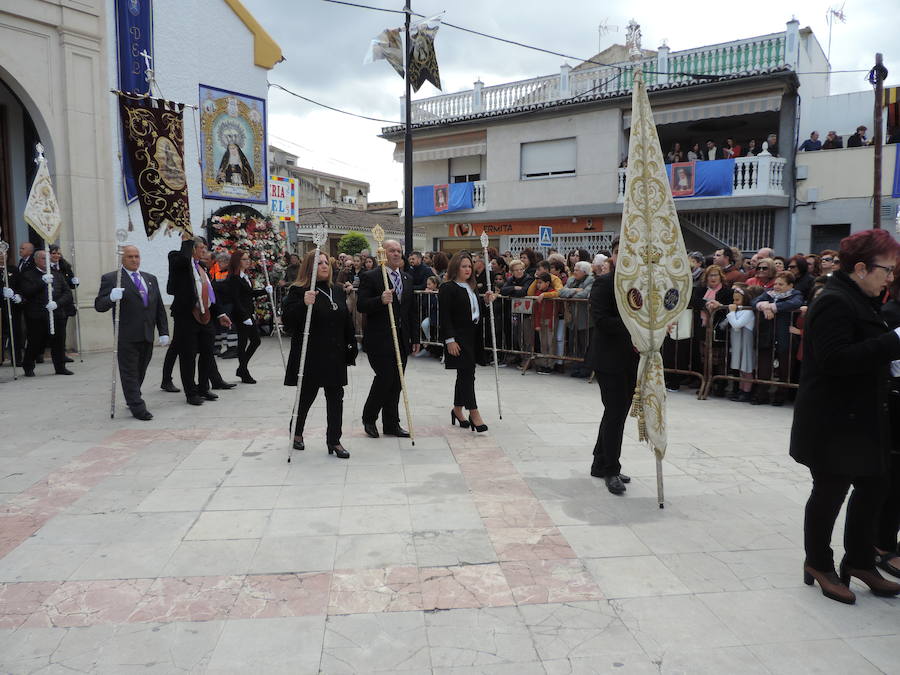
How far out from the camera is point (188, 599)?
11.2 feet

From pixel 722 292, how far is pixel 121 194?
10729mm

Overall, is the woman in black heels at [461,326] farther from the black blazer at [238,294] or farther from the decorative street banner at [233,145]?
the decorative street banner at [233,145]

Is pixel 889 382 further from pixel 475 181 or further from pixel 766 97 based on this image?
pixel 475 181

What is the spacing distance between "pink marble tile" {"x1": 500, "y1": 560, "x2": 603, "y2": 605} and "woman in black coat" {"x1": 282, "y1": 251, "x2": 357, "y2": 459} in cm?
256

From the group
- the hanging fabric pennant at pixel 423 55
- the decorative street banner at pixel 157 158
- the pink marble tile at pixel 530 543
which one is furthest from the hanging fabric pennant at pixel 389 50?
the pink marble tile at pixel 530 543

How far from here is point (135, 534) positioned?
4262 mm

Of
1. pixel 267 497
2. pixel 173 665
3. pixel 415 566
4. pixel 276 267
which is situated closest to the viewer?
pixel 173 665

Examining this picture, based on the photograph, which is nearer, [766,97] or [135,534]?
[135,534]

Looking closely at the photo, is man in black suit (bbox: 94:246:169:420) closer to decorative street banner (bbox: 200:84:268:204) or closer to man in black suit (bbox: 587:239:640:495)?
man in black suit (bbox: 587:239:640:495)

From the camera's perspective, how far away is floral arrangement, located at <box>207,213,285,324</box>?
14734 millimetres

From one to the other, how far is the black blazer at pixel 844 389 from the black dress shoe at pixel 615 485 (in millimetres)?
1747

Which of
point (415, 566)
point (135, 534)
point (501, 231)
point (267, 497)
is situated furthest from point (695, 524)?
point (501, 231)

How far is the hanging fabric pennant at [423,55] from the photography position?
624 inches

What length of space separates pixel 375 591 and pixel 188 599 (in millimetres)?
928
